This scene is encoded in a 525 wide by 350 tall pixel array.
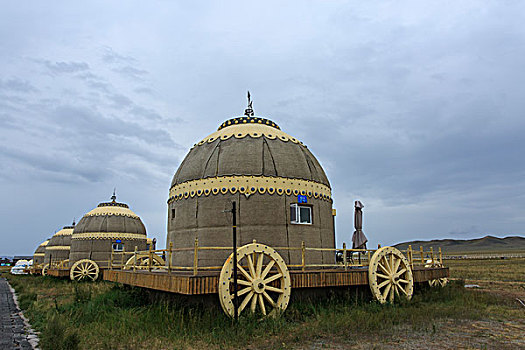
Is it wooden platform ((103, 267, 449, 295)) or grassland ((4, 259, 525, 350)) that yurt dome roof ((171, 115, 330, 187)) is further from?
grassland ((4, 259, 525, 350))

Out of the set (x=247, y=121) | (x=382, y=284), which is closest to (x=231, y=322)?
(x=382, y=284)

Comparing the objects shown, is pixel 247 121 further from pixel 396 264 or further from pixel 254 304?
pixel 254 304

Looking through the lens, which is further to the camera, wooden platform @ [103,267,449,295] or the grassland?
wooden platform @ [103,267,449,295]

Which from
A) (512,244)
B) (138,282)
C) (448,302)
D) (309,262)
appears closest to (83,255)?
(138,282)

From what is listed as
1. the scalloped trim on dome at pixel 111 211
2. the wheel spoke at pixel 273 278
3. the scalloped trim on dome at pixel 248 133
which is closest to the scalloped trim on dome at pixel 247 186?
the scalloped trim on dome at pixel 248 133

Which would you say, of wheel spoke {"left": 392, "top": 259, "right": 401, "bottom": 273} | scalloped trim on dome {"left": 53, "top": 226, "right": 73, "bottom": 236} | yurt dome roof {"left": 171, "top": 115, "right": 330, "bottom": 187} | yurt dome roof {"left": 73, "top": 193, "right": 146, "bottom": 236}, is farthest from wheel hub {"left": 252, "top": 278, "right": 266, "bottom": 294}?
scalloped trim on dome {"left": 53, "top": 226, "right": 73, "bottom": 236}

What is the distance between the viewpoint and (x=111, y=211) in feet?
113

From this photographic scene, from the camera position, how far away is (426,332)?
32.9 ft

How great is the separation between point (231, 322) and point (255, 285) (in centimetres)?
121

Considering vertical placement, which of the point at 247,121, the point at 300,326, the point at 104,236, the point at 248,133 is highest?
the point at 247,121

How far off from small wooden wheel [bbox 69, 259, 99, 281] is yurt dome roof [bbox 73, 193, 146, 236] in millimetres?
3533

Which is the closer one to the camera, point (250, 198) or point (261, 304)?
point (261, 304)

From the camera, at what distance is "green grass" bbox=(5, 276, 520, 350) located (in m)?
8.95

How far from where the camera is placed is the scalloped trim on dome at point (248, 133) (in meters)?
15.7
